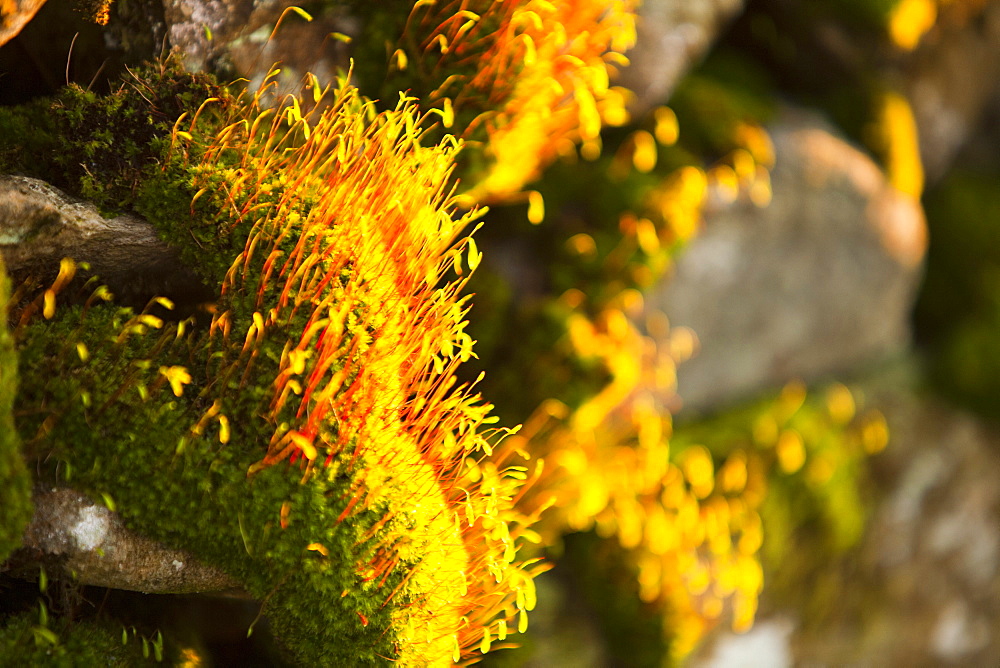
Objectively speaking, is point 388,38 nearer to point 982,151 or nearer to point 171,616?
point 171,616

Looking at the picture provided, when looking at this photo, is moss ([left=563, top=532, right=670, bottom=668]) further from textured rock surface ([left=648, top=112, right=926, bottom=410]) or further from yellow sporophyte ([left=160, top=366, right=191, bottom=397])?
yellow sporophyte ([left=160, top=366, right=191, bottom=397])

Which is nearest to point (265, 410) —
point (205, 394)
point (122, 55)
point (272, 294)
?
point (205, 394)

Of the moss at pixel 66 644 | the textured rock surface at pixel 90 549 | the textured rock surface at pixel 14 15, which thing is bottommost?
the moss at pixel 66 644

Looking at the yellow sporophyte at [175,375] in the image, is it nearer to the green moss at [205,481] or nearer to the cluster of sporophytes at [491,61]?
the green moss at [205,481]

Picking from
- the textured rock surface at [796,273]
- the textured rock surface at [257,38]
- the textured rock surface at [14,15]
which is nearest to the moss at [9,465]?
the textured rock surface at [14,15]

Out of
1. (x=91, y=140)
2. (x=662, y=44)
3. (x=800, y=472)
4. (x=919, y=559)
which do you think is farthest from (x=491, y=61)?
(x=919, y=559)
